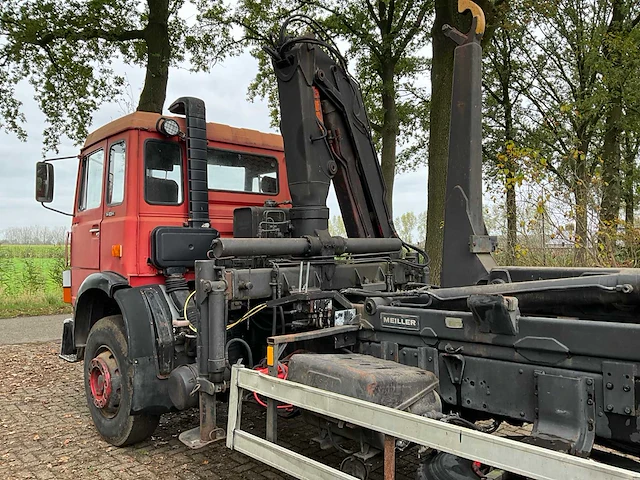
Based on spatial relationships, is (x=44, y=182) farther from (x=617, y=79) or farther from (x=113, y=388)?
(x=617, y=79)

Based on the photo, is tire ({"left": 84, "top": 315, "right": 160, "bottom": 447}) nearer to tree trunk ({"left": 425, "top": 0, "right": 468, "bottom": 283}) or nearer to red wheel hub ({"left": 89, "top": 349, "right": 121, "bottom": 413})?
red wheel hub ({"left": 89, "top": 349, "right": 121, "bottom": 413})

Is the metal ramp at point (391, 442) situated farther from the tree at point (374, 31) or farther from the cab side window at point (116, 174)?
the tree at point (374, 31)

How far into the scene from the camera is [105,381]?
4664mm

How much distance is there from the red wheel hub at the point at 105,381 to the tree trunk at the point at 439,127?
6.31 m

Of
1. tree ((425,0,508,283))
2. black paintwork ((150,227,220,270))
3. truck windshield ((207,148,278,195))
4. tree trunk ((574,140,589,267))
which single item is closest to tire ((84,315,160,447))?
black paintwork ((150,227,220,270))

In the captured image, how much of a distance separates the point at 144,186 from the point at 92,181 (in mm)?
1143

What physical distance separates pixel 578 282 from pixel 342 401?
140 cm

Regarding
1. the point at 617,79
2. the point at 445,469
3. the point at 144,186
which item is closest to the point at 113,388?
the point at 144,186

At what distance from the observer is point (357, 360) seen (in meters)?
3.36

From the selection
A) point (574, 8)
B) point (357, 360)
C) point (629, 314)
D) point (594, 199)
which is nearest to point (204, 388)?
point (357, 360)

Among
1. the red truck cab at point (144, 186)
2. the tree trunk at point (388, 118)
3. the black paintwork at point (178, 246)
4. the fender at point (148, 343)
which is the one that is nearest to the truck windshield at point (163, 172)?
the red truck cab at point (144, 186)

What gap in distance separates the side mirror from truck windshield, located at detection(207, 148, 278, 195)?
1.91 metres

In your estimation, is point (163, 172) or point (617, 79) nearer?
point (163, 172)

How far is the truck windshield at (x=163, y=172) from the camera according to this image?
16.2 feet
